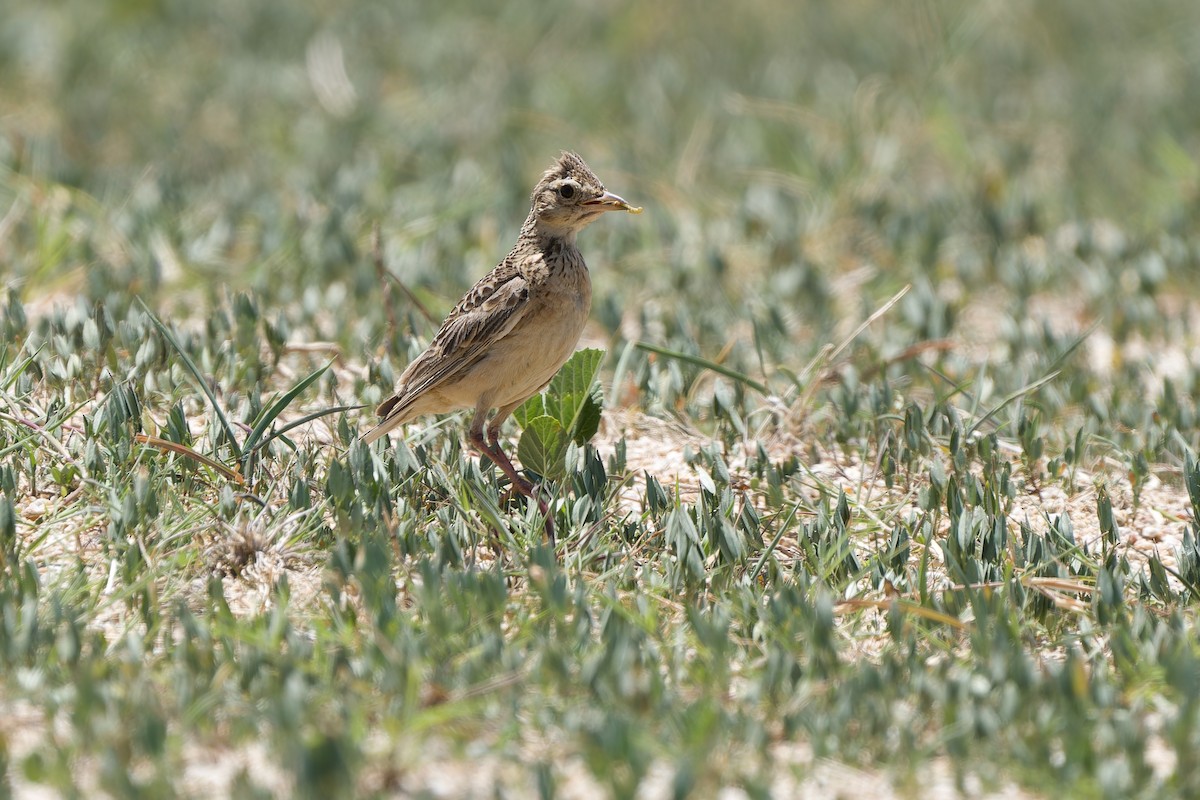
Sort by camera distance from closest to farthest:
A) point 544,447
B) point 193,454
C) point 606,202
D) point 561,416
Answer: point 193,454 → point 544,447 → point 561,416 → point 606,202

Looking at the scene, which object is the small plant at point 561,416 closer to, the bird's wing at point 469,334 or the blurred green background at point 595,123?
the bird's wing at point 469,334

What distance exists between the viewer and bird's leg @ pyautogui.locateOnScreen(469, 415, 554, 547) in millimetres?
5088

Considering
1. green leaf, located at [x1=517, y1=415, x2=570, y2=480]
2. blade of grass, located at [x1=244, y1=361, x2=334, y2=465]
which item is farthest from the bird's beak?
blade of grass, located at [x1=244, y1=361, x2=334, y2=465]

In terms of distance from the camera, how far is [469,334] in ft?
18.1

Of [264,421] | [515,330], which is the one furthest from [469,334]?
[264,421]

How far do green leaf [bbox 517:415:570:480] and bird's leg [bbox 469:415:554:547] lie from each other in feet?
0.23

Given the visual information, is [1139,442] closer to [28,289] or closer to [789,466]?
[789,466]

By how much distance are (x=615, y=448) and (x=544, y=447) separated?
15.2 inches

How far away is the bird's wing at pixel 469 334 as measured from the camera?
216 inches

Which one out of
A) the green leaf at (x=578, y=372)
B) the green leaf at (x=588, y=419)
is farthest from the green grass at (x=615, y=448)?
the green leaf at (x=578, y=372)

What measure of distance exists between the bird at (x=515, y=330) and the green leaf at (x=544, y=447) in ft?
0.25

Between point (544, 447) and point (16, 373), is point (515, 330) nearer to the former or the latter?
point (544, 447)

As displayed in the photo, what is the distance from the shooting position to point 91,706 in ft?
12.1

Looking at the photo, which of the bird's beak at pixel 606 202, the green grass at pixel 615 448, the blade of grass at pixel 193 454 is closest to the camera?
the green grass at pixel 615 448
